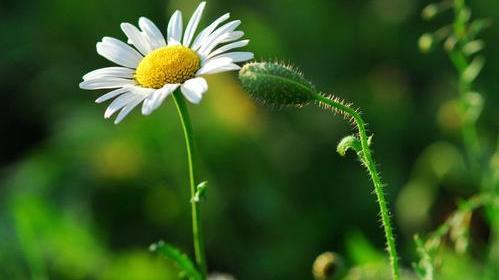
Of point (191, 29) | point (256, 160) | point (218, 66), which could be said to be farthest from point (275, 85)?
point (256, 160)

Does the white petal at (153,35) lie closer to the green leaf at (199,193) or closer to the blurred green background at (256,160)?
the green leaf at (199,193)

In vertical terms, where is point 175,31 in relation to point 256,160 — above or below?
below

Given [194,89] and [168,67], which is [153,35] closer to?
[168,67]

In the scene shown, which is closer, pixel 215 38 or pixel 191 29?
pixel 215 38

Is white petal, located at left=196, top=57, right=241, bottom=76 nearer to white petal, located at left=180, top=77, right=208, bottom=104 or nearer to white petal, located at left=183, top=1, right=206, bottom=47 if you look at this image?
white petal, located at left=180, top=77, right=208, bottom=104

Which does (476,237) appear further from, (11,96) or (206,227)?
(11,96)

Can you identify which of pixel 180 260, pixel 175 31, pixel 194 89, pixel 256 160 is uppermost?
pixel 256 160

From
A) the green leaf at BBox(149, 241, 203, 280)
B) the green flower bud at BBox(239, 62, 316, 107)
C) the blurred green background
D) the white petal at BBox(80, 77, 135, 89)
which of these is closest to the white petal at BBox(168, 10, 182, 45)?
the white petal at BBox(80, 77, 135, 89)
